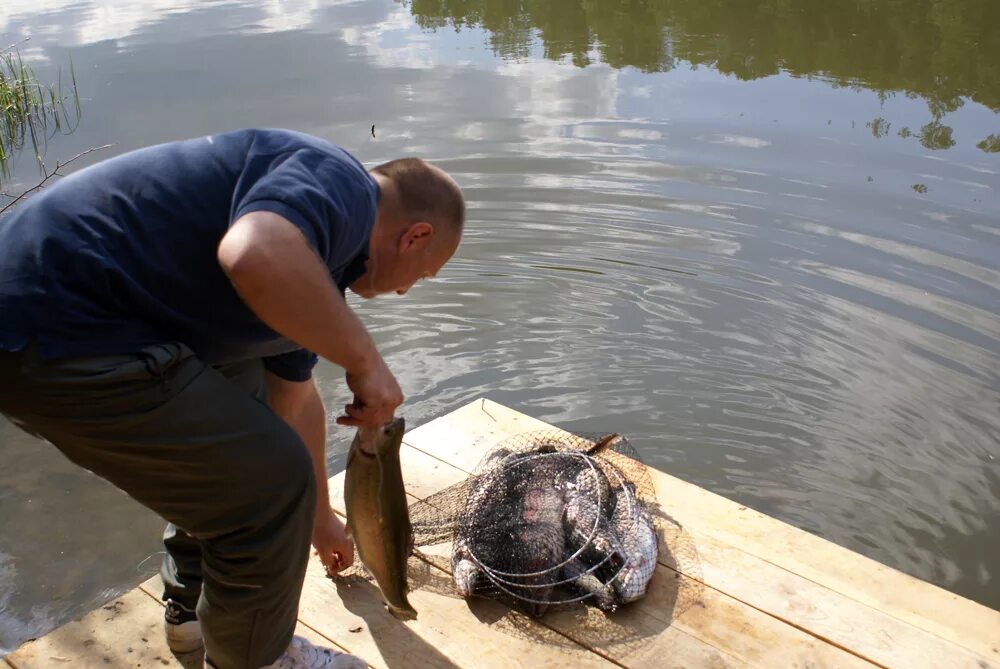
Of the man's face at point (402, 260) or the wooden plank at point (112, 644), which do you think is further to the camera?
the wooden plank at point (112, 644)

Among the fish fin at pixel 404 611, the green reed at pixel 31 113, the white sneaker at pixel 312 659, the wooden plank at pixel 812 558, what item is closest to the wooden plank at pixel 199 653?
the white sneaker at pixel 312 659

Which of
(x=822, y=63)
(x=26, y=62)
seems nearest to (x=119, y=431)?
(x=822, y=63)

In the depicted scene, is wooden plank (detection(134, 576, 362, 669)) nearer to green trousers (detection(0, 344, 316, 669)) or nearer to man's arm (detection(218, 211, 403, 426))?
green trousers (detection(0, 344, 316, 669))

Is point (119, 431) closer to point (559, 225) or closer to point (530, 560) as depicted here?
point (530, 560)

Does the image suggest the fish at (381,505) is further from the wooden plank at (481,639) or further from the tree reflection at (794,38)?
the tree reflection at (794,38)

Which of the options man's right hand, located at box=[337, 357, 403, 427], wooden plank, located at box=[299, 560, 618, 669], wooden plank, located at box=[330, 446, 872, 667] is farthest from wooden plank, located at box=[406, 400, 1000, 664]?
man's right hand, located at box=[337, 357, 403, 427]

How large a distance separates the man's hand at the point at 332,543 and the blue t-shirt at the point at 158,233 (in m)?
1.18

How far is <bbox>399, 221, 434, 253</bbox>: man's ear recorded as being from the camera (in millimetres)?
2494

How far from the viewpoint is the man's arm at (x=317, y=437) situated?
309cm

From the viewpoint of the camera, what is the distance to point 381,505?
8.73 feet

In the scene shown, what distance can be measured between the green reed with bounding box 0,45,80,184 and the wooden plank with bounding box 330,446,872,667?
841cm

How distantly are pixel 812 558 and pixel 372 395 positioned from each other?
2152mm

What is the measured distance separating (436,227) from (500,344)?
4.06 m

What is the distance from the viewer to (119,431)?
2209mm
